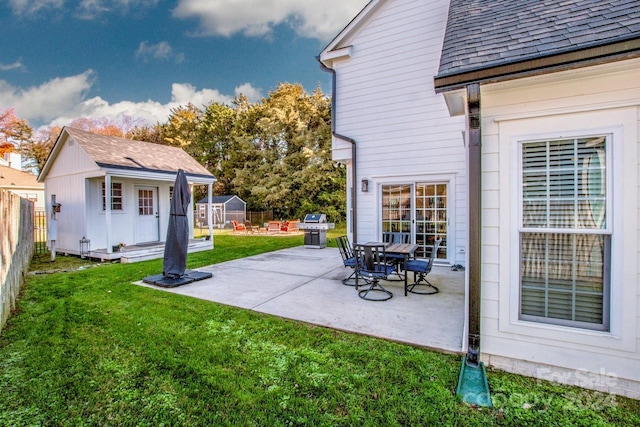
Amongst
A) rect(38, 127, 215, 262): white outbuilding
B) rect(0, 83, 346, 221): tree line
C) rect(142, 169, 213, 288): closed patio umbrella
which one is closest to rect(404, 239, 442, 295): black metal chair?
rect(142, 169, 213, 288): closed patio umbrella

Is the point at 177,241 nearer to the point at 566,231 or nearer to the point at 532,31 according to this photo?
the point at 566,231

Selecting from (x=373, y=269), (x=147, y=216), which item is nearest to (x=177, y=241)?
(x=373, y=269)

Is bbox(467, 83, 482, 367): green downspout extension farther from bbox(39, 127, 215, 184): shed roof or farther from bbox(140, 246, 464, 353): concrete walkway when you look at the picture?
bbox(39, 127, 215, 184): shed roof

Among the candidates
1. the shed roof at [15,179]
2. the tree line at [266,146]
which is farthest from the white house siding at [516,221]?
the shed roof at [15,179]

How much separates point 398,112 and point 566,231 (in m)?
5.43

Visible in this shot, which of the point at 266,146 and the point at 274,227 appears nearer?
the point at 274,227

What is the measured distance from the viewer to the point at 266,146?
25.2 metres

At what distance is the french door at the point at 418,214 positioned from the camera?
726cm

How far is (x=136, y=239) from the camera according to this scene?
1042 centimetres

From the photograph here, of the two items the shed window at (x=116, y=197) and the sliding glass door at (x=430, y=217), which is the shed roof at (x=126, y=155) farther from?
the sliding glass door at (x=430, y=217)

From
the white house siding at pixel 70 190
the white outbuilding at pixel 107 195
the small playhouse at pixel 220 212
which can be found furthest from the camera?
the small playhouse at pixel 220 212

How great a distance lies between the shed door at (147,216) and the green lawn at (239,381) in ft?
22.2

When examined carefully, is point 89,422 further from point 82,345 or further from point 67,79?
point 67,79

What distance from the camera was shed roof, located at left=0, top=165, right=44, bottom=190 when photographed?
24781mm
